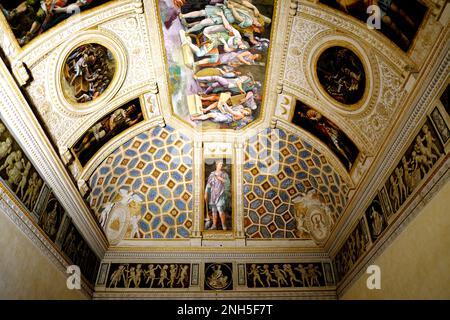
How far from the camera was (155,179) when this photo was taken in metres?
13.4

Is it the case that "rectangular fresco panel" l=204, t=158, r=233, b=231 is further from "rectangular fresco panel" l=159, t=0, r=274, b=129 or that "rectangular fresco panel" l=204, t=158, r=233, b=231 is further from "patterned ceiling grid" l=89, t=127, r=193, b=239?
"rectangular fresco panel" l=159, t=0, r=274, b=129

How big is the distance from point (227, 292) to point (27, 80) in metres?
8.90

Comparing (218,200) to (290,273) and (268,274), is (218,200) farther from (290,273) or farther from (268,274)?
(290,273)

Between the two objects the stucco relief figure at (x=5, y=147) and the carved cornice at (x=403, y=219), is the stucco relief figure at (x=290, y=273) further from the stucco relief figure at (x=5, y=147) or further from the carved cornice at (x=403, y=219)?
the stucco relief figure at (x=5, y=147)

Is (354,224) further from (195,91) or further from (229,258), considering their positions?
(195,91)

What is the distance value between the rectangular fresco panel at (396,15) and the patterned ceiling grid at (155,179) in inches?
275

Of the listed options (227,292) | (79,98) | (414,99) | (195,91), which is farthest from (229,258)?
(414,99)

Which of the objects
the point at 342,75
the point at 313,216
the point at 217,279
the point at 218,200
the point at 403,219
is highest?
the point at 342,75

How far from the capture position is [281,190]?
13.6 m

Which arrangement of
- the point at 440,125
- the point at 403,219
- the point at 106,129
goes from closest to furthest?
1. the point at 440,125
2. the point at 403,219
3. the point at 106,129

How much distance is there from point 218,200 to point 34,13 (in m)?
8.48

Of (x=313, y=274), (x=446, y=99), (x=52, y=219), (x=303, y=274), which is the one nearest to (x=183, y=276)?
(x=303, y=274)

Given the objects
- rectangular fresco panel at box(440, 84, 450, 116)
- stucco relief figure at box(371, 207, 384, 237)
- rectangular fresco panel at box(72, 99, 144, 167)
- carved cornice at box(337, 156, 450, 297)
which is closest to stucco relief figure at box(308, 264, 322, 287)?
carved cornice at box(337, 156, 450, 297)

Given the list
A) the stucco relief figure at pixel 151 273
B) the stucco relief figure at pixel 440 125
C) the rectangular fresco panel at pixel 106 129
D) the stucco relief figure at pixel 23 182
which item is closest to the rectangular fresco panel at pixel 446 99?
the stucco relief figure at pixel 440 125
